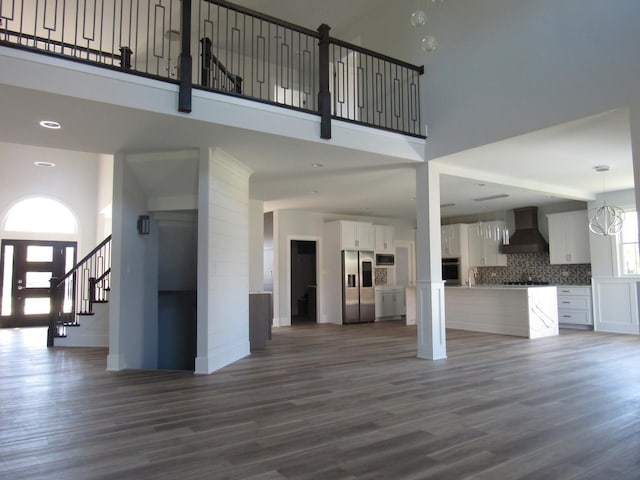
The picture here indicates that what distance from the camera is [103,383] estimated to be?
452 cm

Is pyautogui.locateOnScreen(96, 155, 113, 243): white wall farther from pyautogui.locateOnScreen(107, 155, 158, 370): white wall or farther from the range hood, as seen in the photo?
the range hood

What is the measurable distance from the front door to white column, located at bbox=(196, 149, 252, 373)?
22.0 ft

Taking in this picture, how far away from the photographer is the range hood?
31.5ft

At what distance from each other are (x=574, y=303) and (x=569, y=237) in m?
1.37

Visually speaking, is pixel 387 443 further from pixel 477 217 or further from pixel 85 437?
pixel 477 217

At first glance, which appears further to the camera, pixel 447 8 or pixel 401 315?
pixel 401 315

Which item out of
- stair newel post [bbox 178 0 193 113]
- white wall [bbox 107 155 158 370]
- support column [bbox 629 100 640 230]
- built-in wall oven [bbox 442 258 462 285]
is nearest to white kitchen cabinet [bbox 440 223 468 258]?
built-in wall oven [bbox 442 258 462 285]

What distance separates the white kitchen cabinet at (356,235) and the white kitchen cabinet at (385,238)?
201 mm

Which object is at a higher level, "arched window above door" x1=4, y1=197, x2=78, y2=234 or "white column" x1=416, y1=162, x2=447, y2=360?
"arched window above door" x1=4, y1=197, x2=78, y2=234

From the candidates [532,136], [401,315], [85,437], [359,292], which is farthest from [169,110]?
[401,315]

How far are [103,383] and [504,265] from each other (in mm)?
9011

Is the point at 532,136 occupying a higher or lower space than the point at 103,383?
higher

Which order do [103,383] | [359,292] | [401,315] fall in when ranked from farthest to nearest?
[401,315], [359,292], [103,383]

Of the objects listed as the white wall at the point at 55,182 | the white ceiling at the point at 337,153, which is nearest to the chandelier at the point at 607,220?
the white ceiling at the point at 337,153
